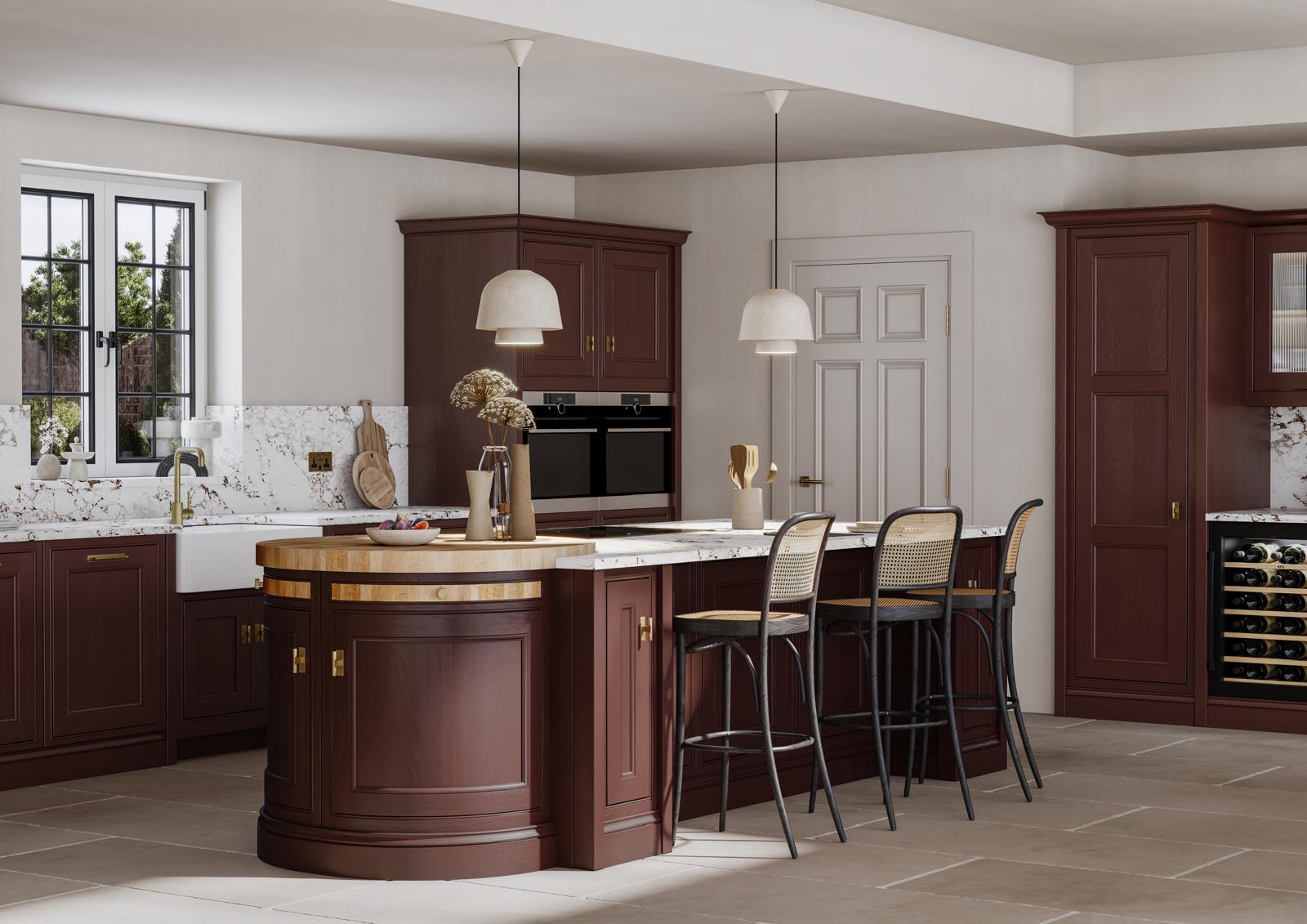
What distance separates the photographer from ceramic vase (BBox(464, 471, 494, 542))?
5422 millimetres

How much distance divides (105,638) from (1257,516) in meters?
4.83

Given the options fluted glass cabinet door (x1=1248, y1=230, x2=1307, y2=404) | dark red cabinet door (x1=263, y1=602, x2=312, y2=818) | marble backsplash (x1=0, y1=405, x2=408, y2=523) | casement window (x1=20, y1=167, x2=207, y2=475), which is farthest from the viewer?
fluted glass cabinet door (x1=1248, y1=230, x2=1307, y2=404)

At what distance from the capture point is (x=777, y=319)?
625cm

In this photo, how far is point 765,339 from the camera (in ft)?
20.7

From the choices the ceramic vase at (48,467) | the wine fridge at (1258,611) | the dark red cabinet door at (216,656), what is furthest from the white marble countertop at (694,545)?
the ceramic vase at (48,467)

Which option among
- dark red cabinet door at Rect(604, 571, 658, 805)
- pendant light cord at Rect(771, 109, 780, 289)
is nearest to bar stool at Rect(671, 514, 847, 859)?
dark red cabinet door at Rect(604, 571, 658, 805)

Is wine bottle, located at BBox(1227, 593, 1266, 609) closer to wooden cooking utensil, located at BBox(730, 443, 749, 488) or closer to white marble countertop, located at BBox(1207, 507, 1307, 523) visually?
white marble countertop, located at BBox(1207, 507, 1307, 523)

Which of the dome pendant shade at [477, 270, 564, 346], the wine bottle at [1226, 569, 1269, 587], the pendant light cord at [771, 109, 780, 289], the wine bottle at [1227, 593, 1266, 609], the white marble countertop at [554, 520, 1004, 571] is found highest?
the pendant light cord at [771, 109, 780, 289]

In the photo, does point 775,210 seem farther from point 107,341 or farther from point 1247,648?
point 107,341

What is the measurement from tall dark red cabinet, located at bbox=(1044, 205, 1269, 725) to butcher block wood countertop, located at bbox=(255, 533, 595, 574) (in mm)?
3513

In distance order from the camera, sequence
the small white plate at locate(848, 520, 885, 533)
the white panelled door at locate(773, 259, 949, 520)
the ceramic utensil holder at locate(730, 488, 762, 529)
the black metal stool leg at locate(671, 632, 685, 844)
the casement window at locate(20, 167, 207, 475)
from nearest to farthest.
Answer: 1. the black metal stool leg at locate(671, 632, 685, 844)
2. the small white plate at locate(848, 520, 885, 533)
3. the ceramic utensil holder at locate(730, 488, 762, 529)
4. the casement window at locate(20, 167, 207, 475)
5. the white panelled door at locate(773, 259, 949, 520)

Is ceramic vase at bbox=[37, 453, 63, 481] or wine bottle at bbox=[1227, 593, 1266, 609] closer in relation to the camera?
ceramic vase at bbox=[37, 453, 63, 481]

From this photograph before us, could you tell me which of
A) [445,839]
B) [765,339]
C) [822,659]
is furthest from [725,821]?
[765,339]

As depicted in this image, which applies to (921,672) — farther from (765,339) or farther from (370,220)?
(370,220)
